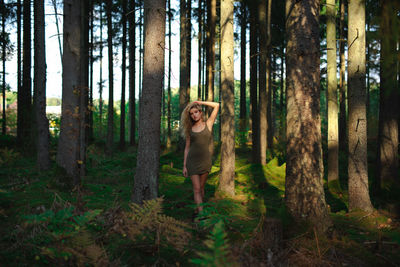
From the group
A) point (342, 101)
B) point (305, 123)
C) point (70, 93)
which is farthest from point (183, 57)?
point (305, 123)

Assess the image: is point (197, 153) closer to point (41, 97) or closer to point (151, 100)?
point (151, 100)

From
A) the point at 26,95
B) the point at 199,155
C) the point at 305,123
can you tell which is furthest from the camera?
the point at 26,95

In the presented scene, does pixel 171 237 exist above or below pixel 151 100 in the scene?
below

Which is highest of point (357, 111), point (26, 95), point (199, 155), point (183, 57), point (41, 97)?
point (183, 57)

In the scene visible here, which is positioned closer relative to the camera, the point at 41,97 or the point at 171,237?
the point at 171,237

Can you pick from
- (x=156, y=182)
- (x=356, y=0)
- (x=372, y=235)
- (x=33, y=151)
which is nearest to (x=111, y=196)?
(x=156, y=182)

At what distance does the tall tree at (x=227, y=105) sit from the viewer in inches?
271

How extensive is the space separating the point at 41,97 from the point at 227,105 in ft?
21.0

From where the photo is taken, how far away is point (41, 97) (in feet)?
29.9

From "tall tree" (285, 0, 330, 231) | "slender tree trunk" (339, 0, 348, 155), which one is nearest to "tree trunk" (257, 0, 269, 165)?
"slender tree trunk" (339, 0, 348, 155)

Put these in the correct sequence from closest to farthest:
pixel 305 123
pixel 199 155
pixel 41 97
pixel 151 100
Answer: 1. pixel 305 123
2. pixel 151 100
3. pixel 199 155
4. pixel 41 97

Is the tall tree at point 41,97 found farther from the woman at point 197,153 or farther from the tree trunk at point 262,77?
the tree trunk at point 262,77

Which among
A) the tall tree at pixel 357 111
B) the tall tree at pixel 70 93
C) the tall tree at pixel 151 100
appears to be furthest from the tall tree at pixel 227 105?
the tall tree at pixel 70 93

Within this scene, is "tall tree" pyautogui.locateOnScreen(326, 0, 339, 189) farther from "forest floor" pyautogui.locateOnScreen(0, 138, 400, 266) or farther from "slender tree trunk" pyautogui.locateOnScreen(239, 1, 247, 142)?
"slender tree trunk" pyautogui.locateOnScreen(239, 1, 247, 142)
